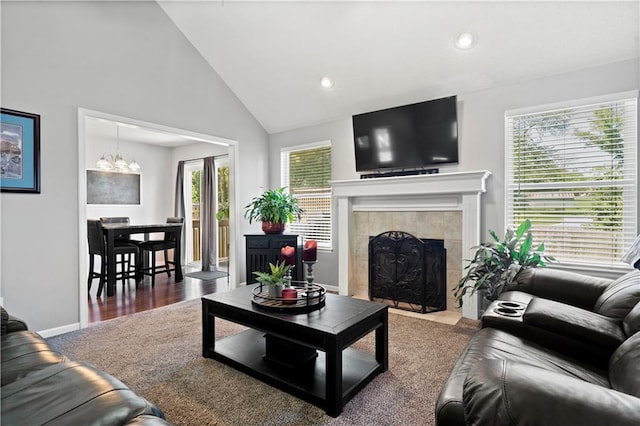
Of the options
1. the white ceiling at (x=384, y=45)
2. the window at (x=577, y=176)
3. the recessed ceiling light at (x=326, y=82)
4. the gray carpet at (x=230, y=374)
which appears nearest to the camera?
the gray carpet at (x=230, y=374)

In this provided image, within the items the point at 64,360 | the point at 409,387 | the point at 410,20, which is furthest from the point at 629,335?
the point at 410,20

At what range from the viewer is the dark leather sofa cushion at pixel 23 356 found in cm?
134

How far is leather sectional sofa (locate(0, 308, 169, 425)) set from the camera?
105cm

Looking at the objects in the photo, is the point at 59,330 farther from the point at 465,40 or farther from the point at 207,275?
the point at 465,40

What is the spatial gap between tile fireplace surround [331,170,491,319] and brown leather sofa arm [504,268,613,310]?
3.32 ft

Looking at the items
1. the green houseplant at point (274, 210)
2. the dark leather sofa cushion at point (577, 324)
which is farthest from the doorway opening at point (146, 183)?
the dark leather sofa cushion at point (577, 324)

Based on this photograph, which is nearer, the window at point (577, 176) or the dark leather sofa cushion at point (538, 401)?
the dark leather sofa cushion at point (538, 401)

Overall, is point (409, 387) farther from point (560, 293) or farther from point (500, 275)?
point (500, 275)

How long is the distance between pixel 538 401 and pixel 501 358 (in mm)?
646

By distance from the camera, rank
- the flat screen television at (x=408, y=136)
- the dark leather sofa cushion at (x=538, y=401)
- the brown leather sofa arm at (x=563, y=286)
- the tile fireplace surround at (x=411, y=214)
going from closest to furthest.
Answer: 1. the dark leather sofa cushion at (x=538, y=401)
2. the brown leather sofa arm at (x=563, y=286)
3. the tile fireplace surround at (x=411, y=214)
4. the flat screen television at (x=408, y=136)

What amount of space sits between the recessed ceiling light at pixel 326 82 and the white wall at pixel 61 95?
70.1 inches

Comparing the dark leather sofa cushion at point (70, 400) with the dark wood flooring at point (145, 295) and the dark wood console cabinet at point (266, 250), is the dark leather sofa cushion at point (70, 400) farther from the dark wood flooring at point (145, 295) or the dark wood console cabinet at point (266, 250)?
the dark wood console cabinet at point (266, 250)

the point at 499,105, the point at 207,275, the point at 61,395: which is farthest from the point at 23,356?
the point at 207,275

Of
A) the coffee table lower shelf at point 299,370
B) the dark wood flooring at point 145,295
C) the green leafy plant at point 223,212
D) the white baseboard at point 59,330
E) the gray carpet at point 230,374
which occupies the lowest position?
the dark wood flooring at point 145,295
